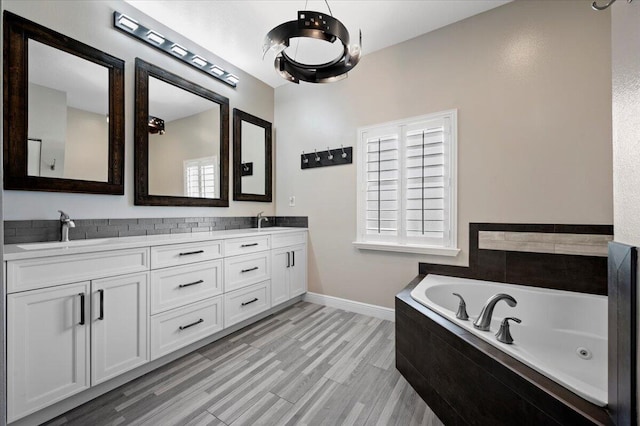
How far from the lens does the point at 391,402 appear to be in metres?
1.73

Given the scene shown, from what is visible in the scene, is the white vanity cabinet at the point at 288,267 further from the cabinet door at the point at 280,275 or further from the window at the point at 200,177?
the window at the point at 200,177

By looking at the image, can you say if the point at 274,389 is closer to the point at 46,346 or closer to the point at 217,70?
the point at 46,346

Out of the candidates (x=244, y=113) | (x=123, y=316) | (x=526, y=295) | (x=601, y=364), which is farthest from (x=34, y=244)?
(x=601, y=364)

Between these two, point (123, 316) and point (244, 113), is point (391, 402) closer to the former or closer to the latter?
point (123, 316)

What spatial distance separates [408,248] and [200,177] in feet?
7.24

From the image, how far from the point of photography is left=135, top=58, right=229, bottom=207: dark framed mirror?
2.38 meters

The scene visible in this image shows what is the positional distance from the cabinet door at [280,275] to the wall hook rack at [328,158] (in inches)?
41.9

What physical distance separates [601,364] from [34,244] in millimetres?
3692

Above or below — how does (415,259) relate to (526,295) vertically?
above

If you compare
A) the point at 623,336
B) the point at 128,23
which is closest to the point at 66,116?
the point at 128,23

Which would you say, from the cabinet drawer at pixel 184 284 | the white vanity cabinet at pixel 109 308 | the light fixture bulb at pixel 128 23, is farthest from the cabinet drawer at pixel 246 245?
the light fixture bulb at pixel 128 23

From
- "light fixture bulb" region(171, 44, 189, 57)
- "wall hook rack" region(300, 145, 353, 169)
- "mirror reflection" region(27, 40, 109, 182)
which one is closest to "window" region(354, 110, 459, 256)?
"wall hook rack" region(300, 145, 353, 169)

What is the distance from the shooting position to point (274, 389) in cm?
184

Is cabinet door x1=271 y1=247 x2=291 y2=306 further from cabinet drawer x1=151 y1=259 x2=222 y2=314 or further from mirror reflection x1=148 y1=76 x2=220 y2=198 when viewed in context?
mirror reflection x1=148 y1=76 x2=220 y2=198
